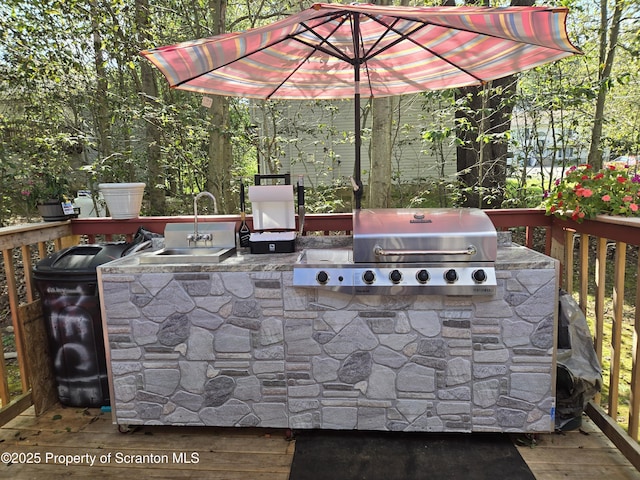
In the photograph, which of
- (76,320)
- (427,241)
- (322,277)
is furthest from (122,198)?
(427,241)

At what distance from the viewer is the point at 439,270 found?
2014 mm

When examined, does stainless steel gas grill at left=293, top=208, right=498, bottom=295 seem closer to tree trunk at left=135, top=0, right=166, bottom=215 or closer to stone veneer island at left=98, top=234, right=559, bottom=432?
stone veneer island at left=98, top=234, right=559, bottom=432

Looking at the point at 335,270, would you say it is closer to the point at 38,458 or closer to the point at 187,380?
the point at 187,380

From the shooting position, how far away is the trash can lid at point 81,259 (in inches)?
96.3

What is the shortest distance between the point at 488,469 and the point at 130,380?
6.12 feet

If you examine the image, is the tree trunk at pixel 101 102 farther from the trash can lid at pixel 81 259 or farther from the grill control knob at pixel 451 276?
the grill control knob at pixel 451 276

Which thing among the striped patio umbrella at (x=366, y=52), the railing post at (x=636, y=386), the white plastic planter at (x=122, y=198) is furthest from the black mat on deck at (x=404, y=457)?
the white plastic planter at (x=122, y=198)

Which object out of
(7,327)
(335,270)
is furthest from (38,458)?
(7,327)

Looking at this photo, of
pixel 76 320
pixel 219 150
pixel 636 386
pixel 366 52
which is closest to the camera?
pixel 636 386

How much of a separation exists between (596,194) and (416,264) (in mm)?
1073

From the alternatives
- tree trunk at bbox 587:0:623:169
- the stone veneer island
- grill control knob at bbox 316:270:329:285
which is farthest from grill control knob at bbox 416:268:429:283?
tree trunk at bbox 587:0:623:169

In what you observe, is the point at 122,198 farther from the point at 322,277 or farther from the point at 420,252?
the point at 420,252

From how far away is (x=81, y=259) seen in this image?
251 cm

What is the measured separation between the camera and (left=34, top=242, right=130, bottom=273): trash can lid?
2447 mm
